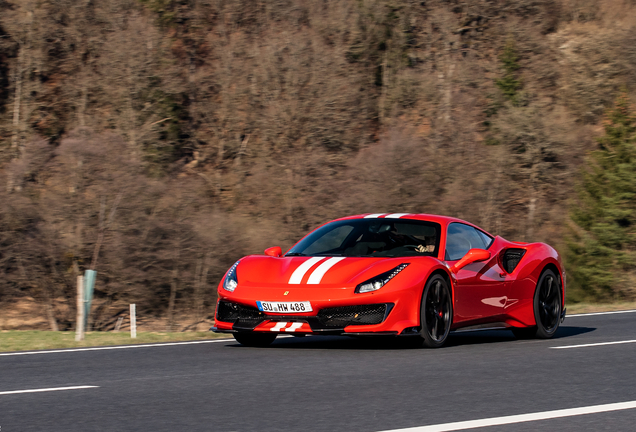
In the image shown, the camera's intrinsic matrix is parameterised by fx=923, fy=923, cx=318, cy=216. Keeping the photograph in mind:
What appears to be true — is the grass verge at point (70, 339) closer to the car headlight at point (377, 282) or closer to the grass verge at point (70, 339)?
the grass verge at point (70, 339)

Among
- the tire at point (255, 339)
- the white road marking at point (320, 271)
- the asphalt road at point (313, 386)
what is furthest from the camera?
the tire at point (255, 339)

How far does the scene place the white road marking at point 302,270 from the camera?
28.7ft

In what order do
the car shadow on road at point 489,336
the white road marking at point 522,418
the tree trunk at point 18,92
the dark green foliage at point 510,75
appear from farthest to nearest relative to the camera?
the dark green foliage at point 510,75 → the tree trunk at point 18,92 → the car shadow on road at point 489,336 → the white road marking at point 522,418

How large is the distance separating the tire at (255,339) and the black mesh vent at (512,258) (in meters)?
2.89

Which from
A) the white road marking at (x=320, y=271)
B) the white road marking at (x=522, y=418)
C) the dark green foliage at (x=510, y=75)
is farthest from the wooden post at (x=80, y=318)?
the dark green foliage at (x=510, y=75)

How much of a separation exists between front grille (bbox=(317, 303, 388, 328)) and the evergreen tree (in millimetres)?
40243

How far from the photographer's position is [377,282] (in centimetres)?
856

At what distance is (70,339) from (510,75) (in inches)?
2181

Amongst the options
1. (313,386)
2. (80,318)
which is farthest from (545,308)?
(80,318)

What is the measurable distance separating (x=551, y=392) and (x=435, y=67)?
55.9 m

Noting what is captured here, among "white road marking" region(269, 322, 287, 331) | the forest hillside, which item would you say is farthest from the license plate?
the forest hillside

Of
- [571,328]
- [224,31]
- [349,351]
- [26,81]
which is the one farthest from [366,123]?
[349,351]

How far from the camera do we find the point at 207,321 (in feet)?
116

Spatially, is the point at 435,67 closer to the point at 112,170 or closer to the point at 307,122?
the point at 307,122
